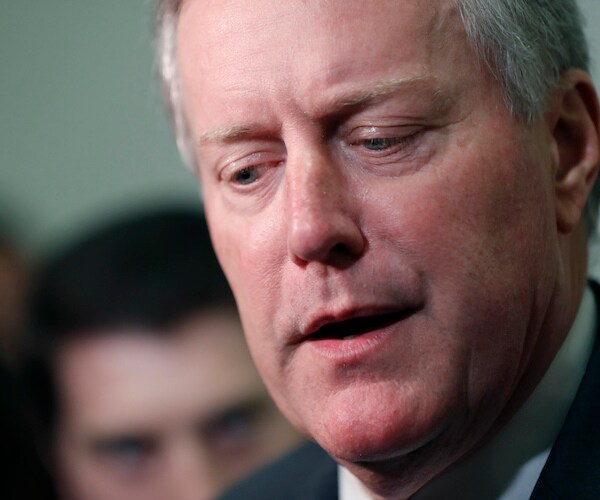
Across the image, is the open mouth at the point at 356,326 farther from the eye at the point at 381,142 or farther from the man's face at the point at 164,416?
the man's face at the point at 164,416

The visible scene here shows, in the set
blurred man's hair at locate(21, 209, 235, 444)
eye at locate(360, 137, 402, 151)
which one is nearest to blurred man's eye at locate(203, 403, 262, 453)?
blurred man's hair at locate(21, 209, 235, 444)

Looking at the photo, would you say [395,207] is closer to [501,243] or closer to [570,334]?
[501,243]

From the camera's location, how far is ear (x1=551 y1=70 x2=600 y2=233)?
61.1 inches

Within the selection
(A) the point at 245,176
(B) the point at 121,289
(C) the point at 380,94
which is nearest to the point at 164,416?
(B) the point at 121,289

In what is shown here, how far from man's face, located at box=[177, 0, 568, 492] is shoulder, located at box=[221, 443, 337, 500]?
0.41 m

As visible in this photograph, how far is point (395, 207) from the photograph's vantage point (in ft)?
4.59

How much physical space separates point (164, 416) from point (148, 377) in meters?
0.13

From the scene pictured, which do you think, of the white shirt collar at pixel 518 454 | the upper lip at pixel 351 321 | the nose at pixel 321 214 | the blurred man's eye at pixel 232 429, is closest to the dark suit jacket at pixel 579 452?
the white shirt collar at pixel 518 454

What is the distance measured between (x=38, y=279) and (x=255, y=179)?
188 centimetres

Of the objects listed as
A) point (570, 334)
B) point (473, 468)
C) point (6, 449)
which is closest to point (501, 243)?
point (570, 334)

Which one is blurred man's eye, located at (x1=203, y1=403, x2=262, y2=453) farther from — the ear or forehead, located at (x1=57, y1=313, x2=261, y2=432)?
the ear

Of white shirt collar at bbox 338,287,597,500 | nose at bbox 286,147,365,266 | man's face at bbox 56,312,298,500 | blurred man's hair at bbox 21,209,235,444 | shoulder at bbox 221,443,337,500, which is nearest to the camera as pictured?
nose at bbox 286,147,365,266

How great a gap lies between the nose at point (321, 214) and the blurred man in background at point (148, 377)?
4.74ft

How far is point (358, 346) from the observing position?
1.41 metres
